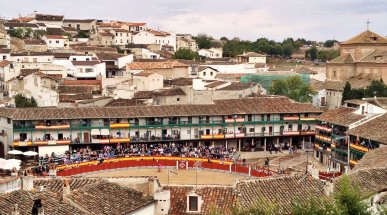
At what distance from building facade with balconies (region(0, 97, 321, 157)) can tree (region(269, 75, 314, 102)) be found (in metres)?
14.2

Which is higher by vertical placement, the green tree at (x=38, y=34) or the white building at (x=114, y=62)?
the green tree at (x=38, y=34)

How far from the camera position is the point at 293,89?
86.8 m

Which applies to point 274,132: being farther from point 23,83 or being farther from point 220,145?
point 23,83

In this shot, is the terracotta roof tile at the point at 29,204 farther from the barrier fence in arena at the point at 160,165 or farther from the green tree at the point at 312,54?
the green tree at the point at 312,54

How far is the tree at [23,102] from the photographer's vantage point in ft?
239

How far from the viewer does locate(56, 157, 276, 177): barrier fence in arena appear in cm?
5169

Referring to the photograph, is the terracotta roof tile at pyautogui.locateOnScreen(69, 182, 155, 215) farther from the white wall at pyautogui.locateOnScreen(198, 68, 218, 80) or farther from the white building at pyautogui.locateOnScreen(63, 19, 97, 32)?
the white building at pyautogui.locateOnScreen(63, 19, 97, 32)

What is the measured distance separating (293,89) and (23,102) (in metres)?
39.8

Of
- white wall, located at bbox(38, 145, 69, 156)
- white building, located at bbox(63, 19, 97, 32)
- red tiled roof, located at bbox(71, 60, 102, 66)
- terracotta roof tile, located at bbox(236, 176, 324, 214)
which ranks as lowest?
white wall, located at bbox(38, 145, 69, 156)

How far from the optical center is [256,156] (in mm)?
64000

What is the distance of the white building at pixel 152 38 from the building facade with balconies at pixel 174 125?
241ft

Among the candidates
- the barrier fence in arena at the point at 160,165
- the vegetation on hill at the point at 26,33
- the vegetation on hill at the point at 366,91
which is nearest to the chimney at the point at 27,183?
the barrier fence in arena at the point at 160,165

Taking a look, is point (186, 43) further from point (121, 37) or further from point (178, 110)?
point (178, 110)

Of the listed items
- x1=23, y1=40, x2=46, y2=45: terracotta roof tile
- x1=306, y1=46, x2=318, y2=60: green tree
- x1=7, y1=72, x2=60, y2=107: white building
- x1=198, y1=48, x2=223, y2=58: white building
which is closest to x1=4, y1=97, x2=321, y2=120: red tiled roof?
x1=7, y1=72, x2=60, y2=107: white building
